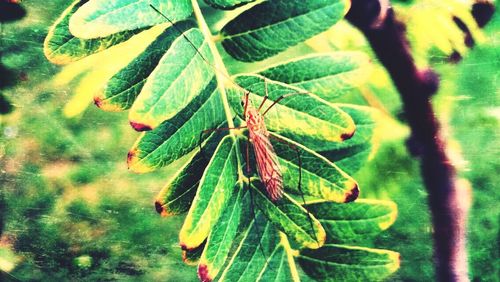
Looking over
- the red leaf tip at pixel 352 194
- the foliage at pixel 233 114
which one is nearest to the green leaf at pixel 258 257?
the foliage at pixel 233 114

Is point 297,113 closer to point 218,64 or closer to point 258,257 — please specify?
point 218,64

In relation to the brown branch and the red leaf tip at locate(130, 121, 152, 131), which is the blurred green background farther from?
the red leaf tip at locate(130, 121, 152, 131)

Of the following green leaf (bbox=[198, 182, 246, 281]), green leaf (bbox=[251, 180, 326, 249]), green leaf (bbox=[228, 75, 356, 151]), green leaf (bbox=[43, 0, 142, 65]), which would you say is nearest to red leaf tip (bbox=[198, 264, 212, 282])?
green leaf (bbox=[198, 182, 246, 281])

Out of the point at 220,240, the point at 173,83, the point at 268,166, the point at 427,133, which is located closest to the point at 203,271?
the point at 220,240

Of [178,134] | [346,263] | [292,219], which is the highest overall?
[178,134]

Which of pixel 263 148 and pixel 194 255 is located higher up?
pixel 263 148

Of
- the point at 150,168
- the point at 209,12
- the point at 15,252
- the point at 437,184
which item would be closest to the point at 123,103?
the point at 150,168

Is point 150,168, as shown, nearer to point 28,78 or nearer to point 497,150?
point 28,78
